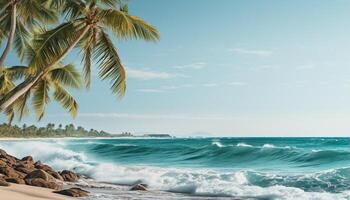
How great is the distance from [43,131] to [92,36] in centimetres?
11397

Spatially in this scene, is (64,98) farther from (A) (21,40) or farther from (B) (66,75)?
(A) (21,40)

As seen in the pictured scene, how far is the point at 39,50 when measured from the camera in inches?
468

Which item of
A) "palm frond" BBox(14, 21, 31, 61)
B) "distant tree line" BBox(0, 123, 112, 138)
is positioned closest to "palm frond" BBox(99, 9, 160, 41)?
"palm frond" BBox(14, 21, 31, 61)

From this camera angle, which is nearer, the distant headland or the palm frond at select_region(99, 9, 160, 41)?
the palm frond at select_region(99, 9, 160, 41)

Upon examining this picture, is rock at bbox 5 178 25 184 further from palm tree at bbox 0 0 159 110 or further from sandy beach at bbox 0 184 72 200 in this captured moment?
palm tree at bbox 0 0 159 110

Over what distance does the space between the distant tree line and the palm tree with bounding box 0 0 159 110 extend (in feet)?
280

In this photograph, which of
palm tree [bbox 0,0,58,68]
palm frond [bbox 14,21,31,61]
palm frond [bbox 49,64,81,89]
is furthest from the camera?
palm frond [bbox 49,64,81,89]

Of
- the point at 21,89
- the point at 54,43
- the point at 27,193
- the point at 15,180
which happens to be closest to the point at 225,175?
the point at 15,180

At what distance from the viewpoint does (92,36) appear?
1273cm

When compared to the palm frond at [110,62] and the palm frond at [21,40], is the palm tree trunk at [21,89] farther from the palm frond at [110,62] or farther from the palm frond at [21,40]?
the palm frond at [21,40]

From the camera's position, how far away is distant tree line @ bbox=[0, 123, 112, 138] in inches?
3971

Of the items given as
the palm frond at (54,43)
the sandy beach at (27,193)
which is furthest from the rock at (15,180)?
the palm frond at (54,43)

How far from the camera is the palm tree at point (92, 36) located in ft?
39.7

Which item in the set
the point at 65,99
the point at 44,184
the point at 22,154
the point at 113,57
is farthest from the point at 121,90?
the point at 22,154
